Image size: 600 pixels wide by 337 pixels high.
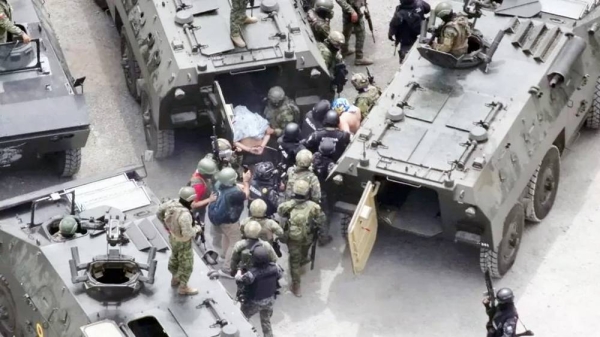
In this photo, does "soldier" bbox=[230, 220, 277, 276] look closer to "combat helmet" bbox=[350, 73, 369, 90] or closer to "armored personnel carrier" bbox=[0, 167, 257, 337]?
"armored personnel carrier" bbox=[0, 167, 257, 337]

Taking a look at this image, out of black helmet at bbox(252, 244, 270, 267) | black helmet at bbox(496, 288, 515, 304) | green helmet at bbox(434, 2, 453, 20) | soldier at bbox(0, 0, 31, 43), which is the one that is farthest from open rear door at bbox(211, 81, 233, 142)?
Answer: black helmet at bbox(496, 288, 515, 304)

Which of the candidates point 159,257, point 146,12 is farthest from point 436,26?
point 159,257

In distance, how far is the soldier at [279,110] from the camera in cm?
1717

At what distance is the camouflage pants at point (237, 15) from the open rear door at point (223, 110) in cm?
68

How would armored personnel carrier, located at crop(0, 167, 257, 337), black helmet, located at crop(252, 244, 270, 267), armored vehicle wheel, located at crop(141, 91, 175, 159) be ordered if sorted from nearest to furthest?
armored personnel carrier, located at crop(0, 167, 257, 337) < black helmet, located at crop(252, 244, 270, 267) < armored vehicle wheel, located at crop(141, 91, 175, 159)

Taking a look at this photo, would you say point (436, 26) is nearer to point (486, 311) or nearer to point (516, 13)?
point (516, 13)

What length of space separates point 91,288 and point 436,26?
5.71 meters

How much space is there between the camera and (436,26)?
1720 cm

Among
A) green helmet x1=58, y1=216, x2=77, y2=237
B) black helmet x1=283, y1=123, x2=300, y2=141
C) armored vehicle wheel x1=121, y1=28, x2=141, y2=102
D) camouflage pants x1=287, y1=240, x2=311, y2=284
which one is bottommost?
armored vehicle wheel x1=121, y1=28, x2=141, y2=102

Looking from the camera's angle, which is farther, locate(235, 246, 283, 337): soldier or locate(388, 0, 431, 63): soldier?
locate(388, 0, 431, 63): soldier

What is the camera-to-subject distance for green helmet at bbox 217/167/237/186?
15.7 meters

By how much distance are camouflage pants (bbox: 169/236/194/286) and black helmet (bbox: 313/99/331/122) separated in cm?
351

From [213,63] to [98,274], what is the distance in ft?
12.9

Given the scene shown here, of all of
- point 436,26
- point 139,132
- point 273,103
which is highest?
point 436,26
